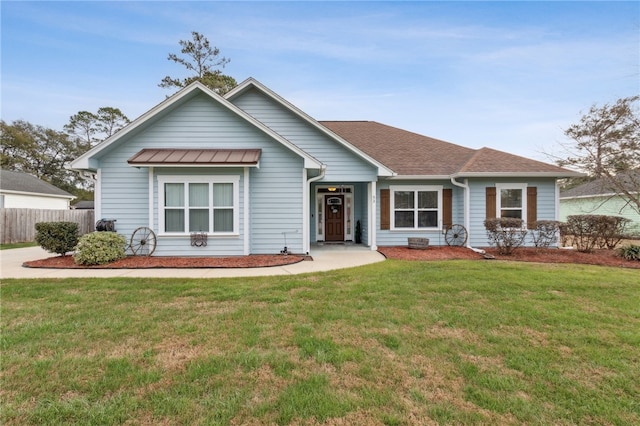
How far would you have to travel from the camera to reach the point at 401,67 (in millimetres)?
16609

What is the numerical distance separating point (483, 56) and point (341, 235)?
11129mm

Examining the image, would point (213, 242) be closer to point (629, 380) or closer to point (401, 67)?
point (629, 380)

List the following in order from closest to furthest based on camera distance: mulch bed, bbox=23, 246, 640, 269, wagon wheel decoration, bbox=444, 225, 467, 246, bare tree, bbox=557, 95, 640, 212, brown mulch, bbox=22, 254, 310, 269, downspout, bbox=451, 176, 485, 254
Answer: brown mulch, bbox=22, 254, 310, 269
mulch bed, bbox=23, 246, 640, 269
downspout, bbox=451, 176, 485, 254
wagon wheel decoration, bbox=444, 225, 467, 246
bare tree, bbox=557, 95, 640, 212

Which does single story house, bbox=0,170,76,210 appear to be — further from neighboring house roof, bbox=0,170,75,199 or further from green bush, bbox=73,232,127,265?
green bush, bbox=73,232,127,265

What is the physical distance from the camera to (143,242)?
8.81 meters

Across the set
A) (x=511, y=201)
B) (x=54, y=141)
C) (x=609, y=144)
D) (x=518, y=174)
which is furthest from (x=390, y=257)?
(x=54, y=141)


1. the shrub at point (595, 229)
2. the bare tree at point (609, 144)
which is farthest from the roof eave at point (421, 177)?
the bare tree at point (609, 144)

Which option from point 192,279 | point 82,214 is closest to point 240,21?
point 192,279

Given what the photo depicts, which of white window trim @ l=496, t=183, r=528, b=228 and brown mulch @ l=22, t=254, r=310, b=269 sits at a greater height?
white window trim @ l=496, t=183, r=528, b=228

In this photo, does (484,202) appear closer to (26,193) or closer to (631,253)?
(631,253)

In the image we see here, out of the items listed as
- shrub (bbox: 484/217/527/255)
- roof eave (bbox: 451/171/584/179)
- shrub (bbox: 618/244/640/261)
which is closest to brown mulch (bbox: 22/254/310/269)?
shrub (bbox: 484/217/527/255)

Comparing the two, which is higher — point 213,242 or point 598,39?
point 598,39

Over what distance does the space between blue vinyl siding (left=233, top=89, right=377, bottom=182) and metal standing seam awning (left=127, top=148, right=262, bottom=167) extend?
2.39 meters

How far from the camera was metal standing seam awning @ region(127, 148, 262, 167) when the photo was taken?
8.14 m
